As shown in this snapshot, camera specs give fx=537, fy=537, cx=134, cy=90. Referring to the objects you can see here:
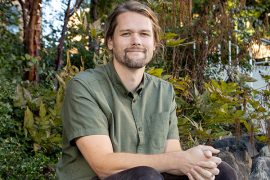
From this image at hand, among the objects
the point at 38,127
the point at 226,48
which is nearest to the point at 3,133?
the point at 38,127

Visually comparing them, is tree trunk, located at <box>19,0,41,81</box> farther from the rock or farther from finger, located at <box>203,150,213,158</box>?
finger, located at <box>203,150,213,158</box>

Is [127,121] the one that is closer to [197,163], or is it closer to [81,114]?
[81,114]

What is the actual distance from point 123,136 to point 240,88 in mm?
3134

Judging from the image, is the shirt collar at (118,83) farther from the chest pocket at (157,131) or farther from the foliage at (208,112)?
the foliage at (208,112)

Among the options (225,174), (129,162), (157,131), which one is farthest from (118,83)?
(225,174)

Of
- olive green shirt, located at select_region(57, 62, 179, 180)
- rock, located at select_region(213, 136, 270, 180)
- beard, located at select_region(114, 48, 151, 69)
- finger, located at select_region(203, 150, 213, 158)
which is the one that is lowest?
rock, located at select_region(213, 136, 270, 180)

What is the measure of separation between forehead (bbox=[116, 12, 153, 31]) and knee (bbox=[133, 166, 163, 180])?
2.76 ft

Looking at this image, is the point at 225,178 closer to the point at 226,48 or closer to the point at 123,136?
the point at 123,136

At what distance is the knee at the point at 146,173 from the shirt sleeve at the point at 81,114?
328mm

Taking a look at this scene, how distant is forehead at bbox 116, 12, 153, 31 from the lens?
2.93 m

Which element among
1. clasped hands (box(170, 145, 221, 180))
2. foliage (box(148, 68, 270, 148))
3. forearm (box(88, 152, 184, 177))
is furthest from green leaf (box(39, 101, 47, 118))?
clasped hands (box(170, 145, 221, 180))

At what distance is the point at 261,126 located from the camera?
5.28 metres

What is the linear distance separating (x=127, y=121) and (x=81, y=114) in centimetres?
27

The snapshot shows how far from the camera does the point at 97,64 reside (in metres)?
4.58
